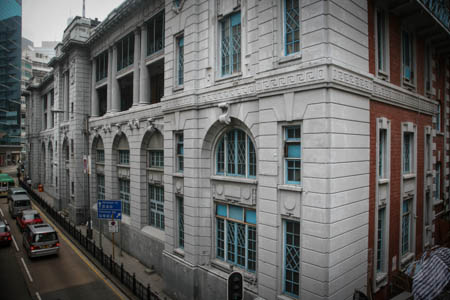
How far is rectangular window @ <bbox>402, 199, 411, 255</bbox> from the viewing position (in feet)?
43.7

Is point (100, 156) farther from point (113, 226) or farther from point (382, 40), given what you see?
point (382, 40)

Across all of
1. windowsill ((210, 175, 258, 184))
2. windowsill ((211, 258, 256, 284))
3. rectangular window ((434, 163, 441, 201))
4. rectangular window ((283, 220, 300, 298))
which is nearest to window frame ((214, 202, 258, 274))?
windowsill ((211, 258, 256, 284))

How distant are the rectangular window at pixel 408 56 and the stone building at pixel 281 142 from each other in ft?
0.32

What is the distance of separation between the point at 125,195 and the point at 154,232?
223 inches

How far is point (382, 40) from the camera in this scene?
11547mm

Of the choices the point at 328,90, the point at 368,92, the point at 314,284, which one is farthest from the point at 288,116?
the point at 314,284

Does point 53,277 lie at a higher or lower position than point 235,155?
lower

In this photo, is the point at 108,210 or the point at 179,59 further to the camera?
the point at 108,210

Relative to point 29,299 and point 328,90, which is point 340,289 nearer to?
point 328,90

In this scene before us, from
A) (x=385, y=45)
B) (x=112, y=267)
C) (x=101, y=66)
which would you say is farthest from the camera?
(x=101, y=66)

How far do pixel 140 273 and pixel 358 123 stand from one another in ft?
47.9

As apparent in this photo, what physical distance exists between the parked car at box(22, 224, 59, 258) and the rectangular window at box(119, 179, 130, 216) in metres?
4.91

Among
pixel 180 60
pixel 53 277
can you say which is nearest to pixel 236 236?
pixel 180 60

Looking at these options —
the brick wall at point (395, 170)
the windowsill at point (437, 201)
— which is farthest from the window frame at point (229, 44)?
the windowsill at point (437, 201)
